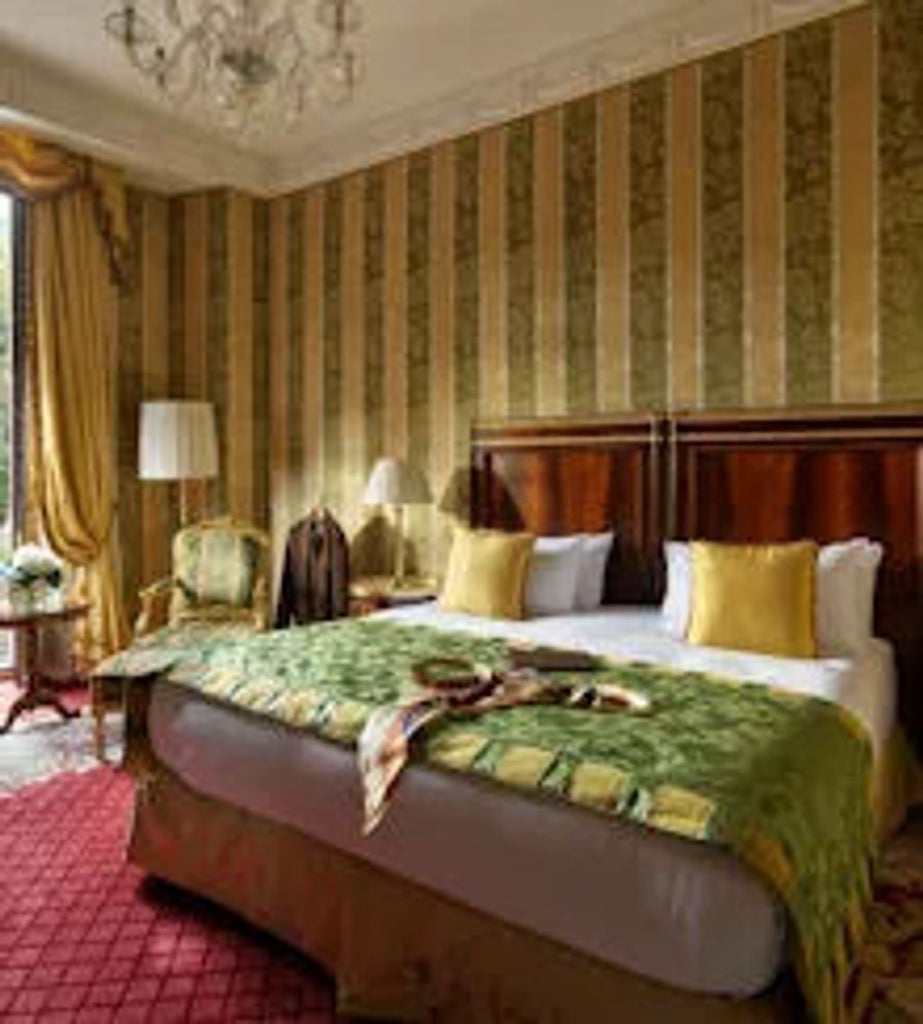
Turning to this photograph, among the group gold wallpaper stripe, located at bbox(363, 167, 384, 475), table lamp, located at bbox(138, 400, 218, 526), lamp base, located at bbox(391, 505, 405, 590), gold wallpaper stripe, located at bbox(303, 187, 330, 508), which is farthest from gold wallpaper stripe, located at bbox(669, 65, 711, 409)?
table lamp, located at bbox(138, 400, 218, 526)

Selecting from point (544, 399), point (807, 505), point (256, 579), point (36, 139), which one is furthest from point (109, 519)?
point (807, 505)

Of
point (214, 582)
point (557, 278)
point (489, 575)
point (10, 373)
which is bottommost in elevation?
point (214, 582)

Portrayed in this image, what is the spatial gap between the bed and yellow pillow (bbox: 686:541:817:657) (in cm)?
10

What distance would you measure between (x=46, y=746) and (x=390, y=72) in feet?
11.9

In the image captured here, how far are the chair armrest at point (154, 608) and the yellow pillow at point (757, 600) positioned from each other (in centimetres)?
273

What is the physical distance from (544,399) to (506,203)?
3.42ft

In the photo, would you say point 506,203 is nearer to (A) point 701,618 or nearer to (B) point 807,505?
(B) point 807,505

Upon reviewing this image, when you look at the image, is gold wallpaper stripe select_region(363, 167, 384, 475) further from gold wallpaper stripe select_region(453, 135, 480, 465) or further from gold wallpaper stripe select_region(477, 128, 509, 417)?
gold wallpaper stripe select_region(477, 128, 509, 417)

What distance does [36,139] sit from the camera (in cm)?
459

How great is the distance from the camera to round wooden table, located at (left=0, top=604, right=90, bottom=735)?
3859 mm

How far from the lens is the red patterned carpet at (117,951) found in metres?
2.07

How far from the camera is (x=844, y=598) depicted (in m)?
2.96

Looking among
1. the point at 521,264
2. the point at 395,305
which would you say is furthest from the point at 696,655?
the point at 395,305

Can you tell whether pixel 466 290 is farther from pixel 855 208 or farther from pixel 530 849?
pixel 530 849
